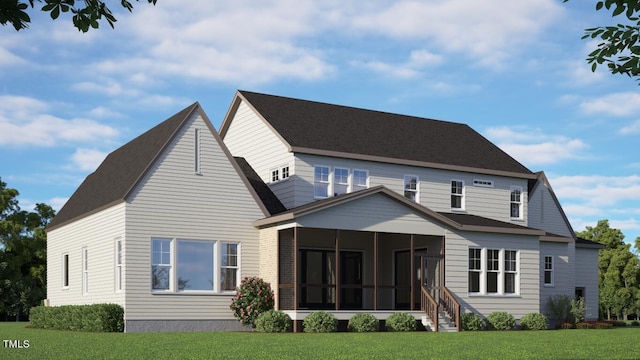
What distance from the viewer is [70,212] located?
36844 mm

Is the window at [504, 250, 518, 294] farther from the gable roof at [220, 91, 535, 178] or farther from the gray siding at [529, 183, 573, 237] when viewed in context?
the gray siding at [529, 183, 573, 237]

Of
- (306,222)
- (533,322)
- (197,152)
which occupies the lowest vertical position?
(533,322)

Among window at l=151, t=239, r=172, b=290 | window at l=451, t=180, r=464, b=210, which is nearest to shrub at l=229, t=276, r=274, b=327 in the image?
window at l=151, t=239, r=172, b=290

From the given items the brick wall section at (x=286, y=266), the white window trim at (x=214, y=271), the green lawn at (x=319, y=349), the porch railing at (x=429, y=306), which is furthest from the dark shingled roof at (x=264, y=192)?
the green lawn at (x=319, y=349)

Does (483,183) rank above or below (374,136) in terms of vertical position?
below

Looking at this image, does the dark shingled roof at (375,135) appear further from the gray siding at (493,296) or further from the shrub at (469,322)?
the shrub at (469,322)

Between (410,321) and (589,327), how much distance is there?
1252 cm

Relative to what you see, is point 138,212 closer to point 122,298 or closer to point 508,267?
point 122,298

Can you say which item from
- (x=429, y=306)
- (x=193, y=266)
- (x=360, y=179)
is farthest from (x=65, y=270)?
(x=429, y=306)

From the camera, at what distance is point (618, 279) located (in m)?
68.2

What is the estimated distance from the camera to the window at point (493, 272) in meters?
34.4

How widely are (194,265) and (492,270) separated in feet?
43.8

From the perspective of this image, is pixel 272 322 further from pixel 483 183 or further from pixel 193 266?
pixel 483 183

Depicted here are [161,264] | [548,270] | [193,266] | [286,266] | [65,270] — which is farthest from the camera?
[548,270]
